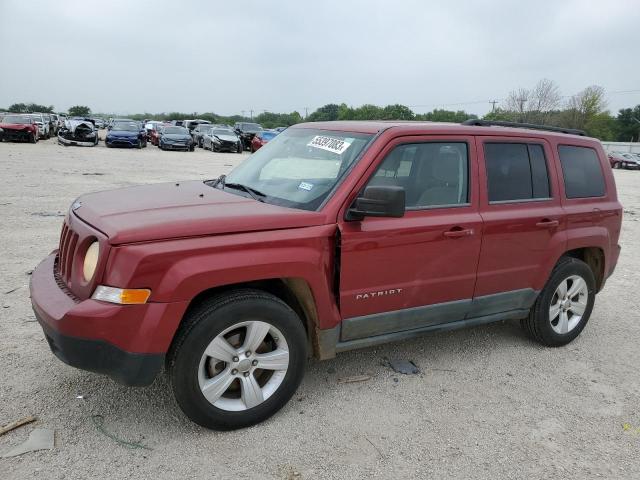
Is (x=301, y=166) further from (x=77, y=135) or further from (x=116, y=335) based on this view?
(x=77, y=135)

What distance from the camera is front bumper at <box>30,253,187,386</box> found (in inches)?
104

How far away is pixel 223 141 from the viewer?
28.8 m

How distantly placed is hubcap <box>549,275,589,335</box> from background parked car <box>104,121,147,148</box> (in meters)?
25.8

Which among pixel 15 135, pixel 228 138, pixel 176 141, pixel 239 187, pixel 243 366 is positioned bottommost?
pixel 15 135

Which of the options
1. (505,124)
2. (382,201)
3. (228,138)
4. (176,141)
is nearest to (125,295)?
(382,201)

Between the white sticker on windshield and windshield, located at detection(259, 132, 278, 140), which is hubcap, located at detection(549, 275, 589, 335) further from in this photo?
windshield, located at detection(259, 132, 278, 140)

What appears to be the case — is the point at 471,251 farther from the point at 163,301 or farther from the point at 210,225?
the point at 163,301

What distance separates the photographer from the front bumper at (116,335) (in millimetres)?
2645

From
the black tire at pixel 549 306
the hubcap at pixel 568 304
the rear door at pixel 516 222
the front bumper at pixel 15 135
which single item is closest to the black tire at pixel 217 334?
the rear door at pixel 516 222

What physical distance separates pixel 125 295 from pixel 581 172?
387cm

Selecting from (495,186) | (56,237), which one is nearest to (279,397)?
(495,186)

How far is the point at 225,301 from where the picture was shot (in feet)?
9.46

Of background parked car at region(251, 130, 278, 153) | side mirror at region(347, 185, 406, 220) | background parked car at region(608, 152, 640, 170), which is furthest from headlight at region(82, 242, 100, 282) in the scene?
background parked car at region(608, 152, 640, 170)

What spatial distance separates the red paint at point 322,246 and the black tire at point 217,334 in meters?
0.12
